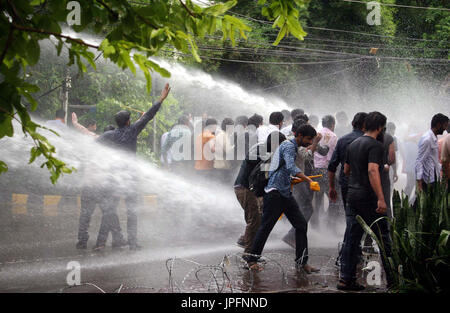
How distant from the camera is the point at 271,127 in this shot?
29.0ft

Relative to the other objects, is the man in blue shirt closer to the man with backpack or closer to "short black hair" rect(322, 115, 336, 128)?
the man with backpack

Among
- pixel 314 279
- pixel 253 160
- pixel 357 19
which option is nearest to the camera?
pixel 314 279

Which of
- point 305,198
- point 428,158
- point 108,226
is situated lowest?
point 108,226

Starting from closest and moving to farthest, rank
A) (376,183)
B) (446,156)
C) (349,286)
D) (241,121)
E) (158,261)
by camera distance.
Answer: (376,183) → (349,286) → (158,261) → (446,156) → (241,121)

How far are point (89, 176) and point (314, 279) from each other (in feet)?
15.6

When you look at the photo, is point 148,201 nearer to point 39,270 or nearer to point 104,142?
point 104,142

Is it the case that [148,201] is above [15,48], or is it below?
below

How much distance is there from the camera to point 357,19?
2138 cm

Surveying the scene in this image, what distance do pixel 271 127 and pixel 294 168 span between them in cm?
255

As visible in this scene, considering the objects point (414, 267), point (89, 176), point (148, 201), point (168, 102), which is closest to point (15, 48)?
point (414, 267)

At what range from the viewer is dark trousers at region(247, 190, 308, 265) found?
6.57 metres

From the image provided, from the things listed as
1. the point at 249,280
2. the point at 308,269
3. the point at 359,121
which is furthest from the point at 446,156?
the point at 249,280

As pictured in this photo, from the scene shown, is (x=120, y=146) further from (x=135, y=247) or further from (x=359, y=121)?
(x=359, y=121)
